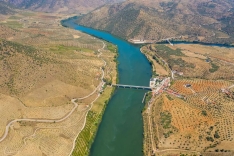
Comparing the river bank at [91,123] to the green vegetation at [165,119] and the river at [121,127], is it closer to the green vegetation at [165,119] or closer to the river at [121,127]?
the river at [121,127]

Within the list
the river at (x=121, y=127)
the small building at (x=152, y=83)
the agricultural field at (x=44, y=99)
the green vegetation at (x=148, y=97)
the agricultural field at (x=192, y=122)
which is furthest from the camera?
the small building at (x=152, y=83)

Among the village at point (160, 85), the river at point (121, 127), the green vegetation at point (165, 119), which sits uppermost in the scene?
the village at point (160, 85)

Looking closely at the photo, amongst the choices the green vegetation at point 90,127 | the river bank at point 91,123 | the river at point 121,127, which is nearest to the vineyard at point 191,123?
the river at point 121,127

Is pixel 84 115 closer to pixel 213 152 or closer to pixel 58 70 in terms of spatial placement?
pixel 58 70

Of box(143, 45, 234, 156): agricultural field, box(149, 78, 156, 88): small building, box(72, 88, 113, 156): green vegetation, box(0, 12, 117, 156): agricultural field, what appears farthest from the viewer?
box(149, 78, 156, 88): small building

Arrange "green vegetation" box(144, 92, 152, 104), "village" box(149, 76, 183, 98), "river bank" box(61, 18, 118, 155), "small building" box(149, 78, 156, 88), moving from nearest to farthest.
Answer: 1. "river bank" box(61, 18, 118, 155)
2. "green vegetation" box(144, 92, 152, 104)
3. "village" box(149, 76, 183, 98)
4. "small building" box(149, 78, 156, 88)

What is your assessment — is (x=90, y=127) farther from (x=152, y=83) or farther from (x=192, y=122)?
(x=152, y=83)

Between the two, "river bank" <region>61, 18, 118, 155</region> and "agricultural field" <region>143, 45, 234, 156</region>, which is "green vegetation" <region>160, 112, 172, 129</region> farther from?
"river bank" <region>61, 18, 118, 155</region>

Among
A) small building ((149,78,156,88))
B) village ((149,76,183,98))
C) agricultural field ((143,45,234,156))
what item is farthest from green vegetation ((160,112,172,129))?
small building ((149,78,156,88))
